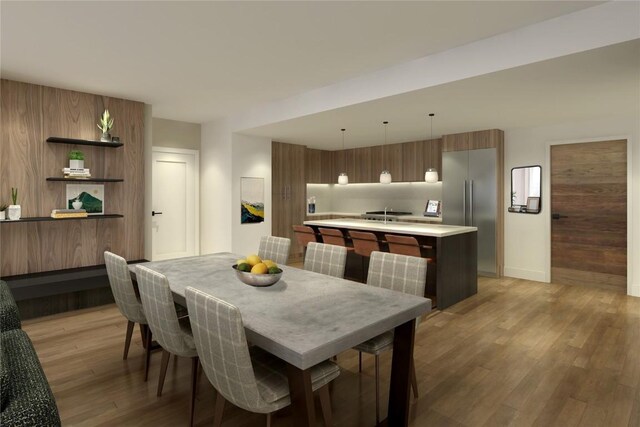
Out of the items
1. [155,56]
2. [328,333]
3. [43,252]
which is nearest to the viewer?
[328,333]

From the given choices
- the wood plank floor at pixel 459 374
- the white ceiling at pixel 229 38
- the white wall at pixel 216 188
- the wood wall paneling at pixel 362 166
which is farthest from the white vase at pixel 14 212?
the wood wall paneling at pixel 362 166

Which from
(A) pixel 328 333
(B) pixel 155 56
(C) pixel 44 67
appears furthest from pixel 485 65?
(C) pixel 44 67

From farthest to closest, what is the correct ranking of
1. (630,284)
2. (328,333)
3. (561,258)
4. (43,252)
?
(561,258), (630,284), (43,252), (328,333)

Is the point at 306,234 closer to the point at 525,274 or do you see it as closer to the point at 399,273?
the point at 399,273

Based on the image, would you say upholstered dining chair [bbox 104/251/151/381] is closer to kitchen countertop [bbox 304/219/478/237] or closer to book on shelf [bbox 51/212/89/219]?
book on shelf [bbox 51/212/89/219]

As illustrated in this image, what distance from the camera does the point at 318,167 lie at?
8344 millimetres

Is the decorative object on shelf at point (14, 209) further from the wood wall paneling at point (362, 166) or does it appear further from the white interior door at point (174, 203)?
the wood wall paneling at point (362, 166)

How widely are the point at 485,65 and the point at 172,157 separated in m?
5.08

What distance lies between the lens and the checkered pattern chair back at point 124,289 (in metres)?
2.46

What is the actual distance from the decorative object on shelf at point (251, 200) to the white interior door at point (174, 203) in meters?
1.00

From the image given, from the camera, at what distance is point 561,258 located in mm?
5461

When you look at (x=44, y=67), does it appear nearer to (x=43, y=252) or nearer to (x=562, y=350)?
(x=43, y=252)

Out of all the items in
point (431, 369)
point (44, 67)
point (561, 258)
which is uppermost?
point (44, 67)

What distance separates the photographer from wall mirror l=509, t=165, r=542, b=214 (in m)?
5.59
